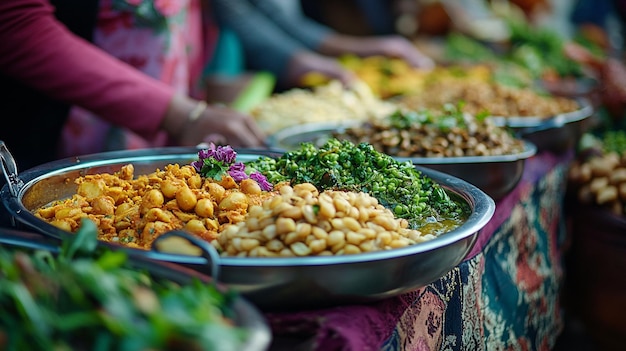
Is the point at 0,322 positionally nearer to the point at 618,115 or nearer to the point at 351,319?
the point at 351,319

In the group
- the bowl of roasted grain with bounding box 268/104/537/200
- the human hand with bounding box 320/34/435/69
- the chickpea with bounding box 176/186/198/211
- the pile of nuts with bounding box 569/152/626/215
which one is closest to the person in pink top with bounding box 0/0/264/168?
the bowl of roasted grain with bounding box 268/104/537/200

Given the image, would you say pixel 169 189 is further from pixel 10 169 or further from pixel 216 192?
pixel 10 169

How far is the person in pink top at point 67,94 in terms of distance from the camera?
1821 millimetres

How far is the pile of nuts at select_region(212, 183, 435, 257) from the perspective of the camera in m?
1.16

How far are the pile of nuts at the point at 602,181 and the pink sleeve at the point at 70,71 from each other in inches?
72.2

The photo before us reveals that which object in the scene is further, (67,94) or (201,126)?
(201,126)

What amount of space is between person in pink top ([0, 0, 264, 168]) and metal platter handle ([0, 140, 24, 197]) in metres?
0.53

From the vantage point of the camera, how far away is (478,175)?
192cm

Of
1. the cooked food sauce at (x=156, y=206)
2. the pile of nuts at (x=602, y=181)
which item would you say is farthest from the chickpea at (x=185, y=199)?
the pile of nuts at (x=602, y=181)

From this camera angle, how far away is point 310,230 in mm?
1174

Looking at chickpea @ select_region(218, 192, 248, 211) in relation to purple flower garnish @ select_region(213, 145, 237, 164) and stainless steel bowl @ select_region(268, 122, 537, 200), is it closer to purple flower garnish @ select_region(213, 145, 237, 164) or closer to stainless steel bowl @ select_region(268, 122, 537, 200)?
purple flower garnish @ select_region(213, 145, 237, 164)

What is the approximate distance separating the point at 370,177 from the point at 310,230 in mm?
429

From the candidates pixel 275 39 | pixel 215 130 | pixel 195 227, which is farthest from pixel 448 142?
pixel 275 39

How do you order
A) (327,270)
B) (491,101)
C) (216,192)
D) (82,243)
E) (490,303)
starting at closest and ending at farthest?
(82,243), (327,270), (216,192), (490,303), (491,101)
